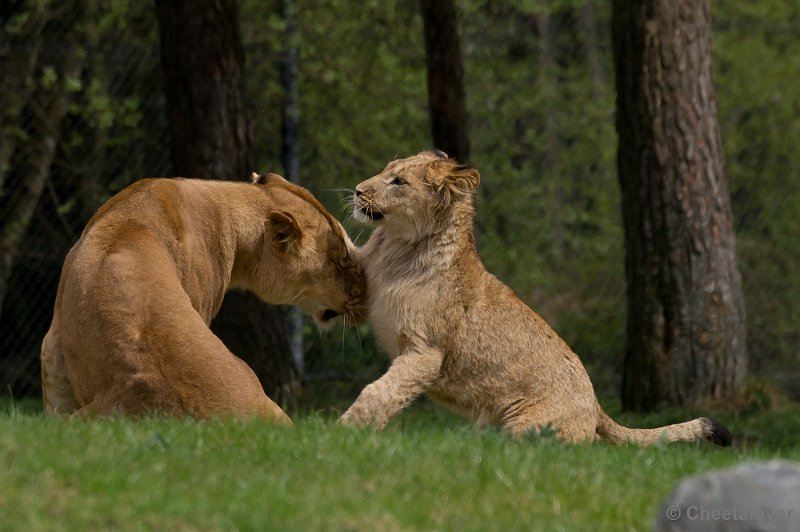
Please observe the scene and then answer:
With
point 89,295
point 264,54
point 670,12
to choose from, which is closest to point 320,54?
point 264,54

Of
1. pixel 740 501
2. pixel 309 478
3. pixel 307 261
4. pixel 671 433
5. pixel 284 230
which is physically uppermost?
pixel 284 230

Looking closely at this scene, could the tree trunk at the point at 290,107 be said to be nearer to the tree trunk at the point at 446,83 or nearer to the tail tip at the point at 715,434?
the tree trunk at the point at 446,83

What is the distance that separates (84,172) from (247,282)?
5.03 metres

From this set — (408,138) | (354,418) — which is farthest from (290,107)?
(354,418)

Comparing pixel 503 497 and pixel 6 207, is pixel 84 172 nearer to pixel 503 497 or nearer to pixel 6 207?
pixel 6 207

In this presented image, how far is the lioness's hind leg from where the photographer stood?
20.0ft

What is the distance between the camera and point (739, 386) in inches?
382

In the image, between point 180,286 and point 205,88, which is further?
point 205,88

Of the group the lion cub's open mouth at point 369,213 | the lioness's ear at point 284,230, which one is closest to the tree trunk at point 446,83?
the lion cub's open mouth at point 369,213

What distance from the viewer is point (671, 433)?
679 centimetres

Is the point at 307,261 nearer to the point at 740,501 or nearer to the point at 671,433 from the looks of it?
the point at 671,433

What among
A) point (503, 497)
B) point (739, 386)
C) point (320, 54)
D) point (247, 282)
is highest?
point (320, 54)

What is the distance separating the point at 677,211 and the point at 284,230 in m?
3.73

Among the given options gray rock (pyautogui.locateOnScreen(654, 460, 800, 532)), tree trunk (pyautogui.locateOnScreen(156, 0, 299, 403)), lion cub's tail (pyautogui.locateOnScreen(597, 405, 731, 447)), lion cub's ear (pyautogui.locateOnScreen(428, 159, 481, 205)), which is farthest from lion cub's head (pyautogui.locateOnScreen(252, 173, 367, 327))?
gray rock (pyautogui.locateOnScreen(654, 460, 800, 532))
